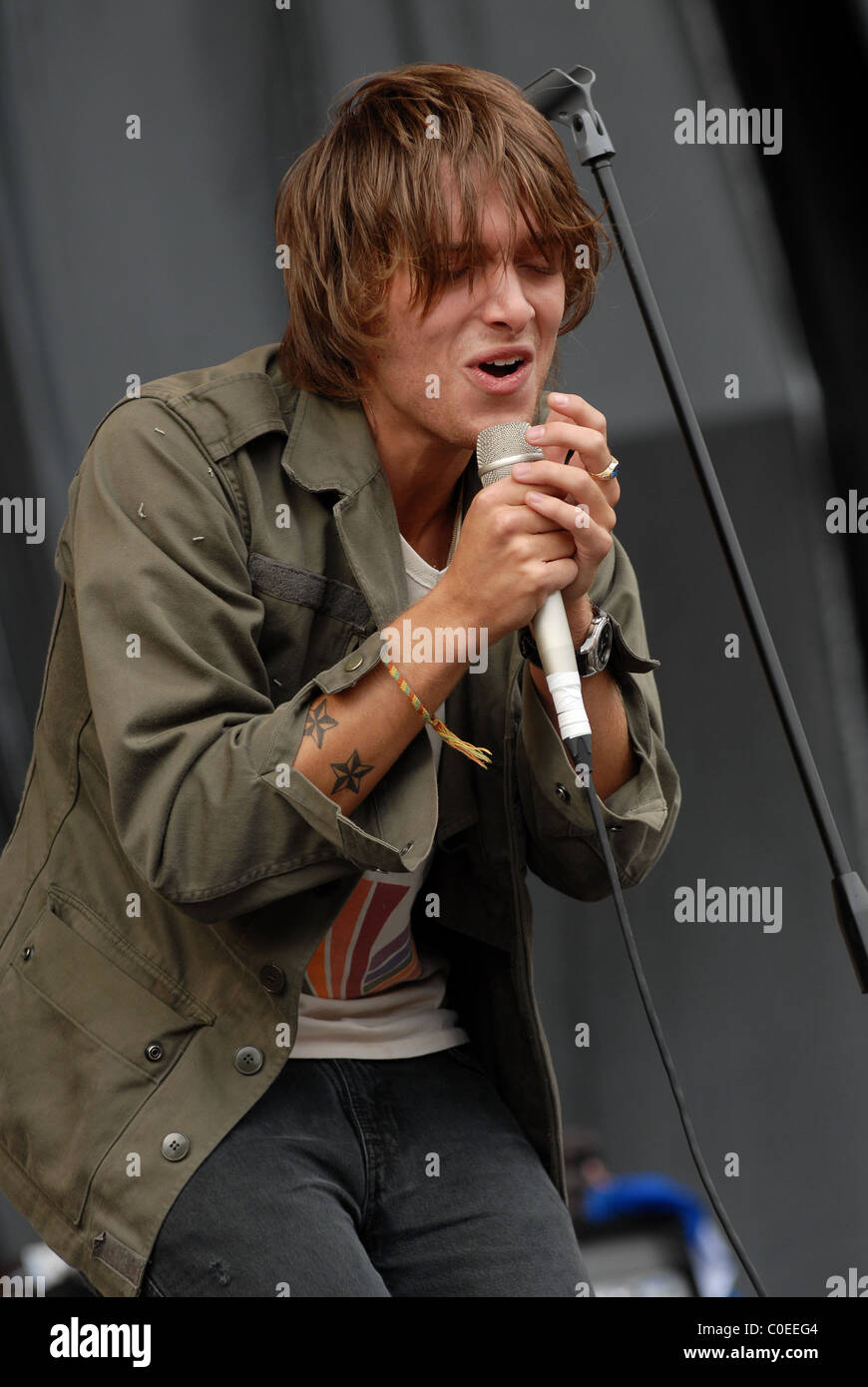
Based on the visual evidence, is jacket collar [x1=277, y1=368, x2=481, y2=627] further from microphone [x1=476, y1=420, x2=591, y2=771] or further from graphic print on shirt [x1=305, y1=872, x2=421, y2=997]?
graphic print on shirt [x1=305, y1=872, x2=421, y2=997]

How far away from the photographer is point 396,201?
1.11 m

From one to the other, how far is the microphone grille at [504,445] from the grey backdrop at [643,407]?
83cm

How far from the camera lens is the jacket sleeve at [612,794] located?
1146mm

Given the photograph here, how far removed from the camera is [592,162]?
0.99 m

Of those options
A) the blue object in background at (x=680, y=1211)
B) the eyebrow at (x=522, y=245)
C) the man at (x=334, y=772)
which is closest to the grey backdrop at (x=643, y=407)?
the blue object in background at (x=680, y=1211)

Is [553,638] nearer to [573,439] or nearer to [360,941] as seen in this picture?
[573,439]

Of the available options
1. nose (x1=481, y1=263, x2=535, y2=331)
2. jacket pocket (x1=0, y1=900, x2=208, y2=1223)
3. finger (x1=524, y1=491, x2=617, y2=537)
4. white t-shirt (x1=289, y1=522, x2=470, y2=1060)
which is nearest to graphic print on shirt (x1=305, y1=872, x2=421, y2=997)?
white t-shirt (x1=289, y1=522, x2=470, y2=1060)

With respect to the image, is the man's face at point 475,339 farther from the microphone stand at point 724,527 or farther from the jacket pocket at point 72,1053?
the jacket pocket at point 72,1053

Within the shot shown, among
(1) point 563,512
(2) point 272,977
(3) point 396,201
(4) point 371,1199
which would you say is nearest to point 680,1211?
(4) point 371,1199

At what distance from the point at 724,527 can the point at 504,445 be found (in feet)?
0.60

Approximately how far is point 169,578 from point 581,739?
323 millimetres

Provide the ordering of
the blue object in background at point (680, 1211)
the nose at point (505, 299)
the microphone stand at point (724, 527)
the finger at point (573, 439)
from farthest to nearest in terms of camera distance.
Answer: the blue object in background at point (680, 1211)
the nose at point (505, 299)
the finger at point (573, 439)
the microphone stand at point (724, 527)
